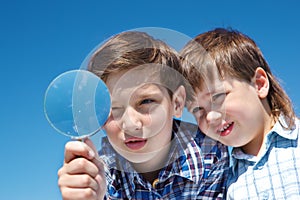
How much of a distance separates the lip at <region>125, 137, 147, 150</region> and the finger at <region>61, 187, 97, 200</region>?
1.31ft

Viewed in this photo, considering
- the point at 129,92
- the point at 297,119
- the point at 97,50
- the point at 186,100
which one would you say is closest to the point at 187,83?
the point at 186,100

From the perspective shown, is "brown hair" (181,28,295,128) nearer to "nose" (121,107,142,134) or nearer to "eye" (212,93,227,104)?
"eye" (212,93,227,104)

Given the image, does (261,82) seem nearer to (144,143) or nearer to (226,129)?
(226,129)

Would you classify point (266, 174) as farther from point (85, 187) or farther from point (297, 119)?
point (85, 187)

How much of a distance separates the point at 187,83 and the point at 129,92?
15.9 inches

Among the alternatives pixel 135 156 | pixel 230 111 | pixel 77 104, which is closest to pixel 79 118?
pixel 77 104

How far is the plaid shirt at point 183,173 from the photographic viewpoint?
2922mm

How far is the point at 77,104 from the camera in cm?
222

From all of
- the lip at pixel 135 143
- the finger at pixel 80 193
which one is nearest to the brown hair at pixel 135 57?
the lip at pixel 135 143

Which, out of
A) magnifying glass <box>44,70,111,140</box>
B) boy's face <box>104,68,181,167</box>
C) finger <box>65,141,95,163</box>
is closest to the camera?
magnifying glass <box>44,70,111,140</box>

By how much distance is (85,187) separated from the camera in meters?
2.38

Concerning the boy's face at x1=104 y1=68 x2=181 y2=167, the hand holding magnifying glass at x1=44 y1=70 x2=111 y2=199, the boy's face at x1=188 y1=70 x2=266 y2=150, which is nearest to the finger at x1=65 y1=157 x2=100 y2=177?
the hand holding magnifying glass at x1=44 y1=70 x2=111 y2=199

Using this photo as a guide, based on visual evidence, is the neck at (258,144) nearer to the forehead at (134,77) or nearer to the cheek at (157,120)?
the cheek at (157,120)

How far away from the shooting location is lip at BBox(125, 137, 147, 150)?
2.66 meters
